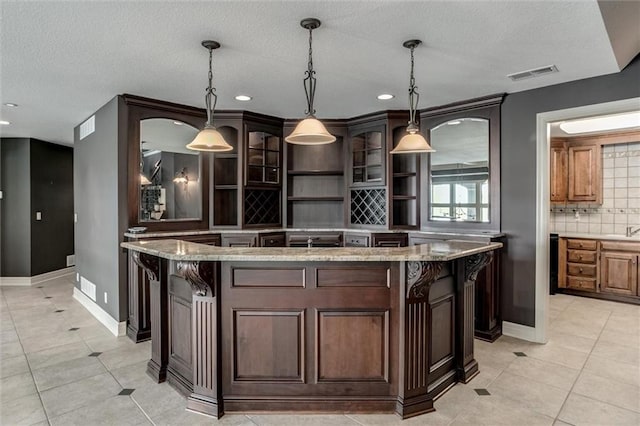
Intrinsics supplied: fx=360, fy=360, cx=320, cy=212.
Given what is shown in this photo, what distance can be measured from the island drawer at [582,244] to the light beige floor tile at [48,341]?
655 cm

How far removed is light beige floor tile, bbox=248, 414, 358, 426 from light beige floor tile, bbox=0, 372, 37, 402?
5.78 feet

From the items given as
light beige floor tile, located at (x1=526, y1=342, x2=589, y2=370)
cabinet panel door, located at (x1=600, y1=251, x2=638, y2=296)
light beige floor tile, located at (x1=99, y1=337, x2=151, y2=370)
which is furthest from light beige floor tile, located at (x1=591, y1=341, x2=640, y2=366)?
light beige floor tile, located at (x1=99, y1=337, x2=151, y2=370)

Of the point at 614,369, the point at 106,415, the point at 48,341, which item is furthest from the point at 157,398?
the point at 614,369

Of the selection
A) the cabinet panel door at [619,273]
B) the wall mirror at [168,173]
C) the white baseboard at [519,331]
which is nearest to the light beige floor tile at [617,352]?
the white baseboard at [519,331]

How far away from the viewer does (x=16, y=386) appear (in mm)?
2740

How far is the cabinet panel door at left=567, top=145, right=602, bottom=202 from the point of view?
544 cm

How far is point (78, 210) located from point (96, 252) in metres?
1.19

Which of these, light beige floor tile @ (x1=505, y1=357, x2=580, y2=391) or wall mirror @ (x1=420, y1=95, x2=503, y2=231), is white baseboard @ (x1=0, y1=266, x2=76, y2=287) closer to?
wall mirror @ (x1=420, y1=95, x2=503, y2=231)

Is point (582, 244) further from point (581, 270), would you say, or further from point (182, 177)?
point (182, 177)

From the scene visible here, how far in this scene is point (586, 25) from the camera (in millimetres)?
2350

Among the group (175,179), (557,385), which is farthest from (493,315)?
(175,179)

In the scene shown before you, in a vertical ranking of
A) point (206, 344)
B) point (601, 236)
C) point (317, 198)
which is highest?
point (317, 198)

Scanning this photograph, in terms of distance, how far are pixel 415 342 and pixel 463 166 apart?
2544mm

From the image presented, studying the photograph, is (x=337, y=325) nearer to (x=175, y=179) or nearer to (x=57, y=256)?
(x=175, y=179)
